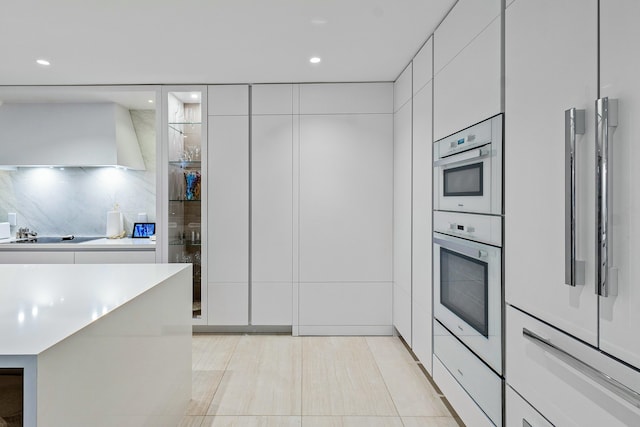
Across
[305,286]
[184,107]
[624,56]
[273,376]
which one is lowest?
[273,376]

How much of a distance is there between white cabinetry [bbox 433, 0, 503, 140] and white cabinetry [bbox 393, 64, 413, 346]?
692 mm

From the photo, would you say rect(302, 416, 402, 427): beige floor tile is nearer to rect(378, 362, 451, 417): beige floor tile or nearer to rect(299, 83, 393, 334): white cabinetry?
rect(378, 362, 451, 417): beige floor tile

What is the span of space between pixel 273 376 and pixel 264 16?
250cm

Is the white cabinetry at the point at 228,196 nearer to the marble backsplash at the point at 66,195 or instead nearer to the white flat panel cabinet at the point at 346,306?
the white flat panel cabinet at the point at 346,306

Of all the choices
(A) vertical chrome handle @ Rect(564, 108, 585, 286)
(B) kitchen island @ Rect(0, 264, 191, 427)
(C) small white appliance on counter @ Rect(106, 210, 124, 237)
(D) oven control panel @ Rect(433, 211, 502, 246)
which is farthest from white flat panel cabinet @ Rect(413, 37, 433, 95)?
(C) small white appliance on counter @ Rect(106, 210, 124, 237)

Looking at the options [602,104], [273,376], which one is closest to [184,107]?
[273,376]

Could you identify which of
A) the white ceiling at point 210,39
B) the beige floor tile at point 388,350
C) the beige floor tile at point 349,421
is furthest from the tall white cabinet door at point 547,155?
the beige floor tile at point 388,350

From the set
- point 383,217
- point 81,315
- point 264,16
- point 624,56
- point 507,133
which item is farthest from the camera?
point 383,217

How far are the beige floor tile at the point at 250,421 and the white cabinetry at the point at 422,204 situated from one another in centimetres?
103

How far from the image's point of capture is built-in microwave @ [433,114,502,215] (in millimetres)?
1768

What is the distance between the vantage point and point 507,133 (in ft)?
5.46

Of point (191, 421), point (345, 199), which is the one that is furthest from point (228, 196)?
point (191, 421)

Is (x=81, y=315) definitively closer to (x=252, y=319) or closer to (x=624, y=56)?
(x=624, y=56)

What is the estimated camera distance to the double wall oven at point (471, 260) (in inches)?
69.7
